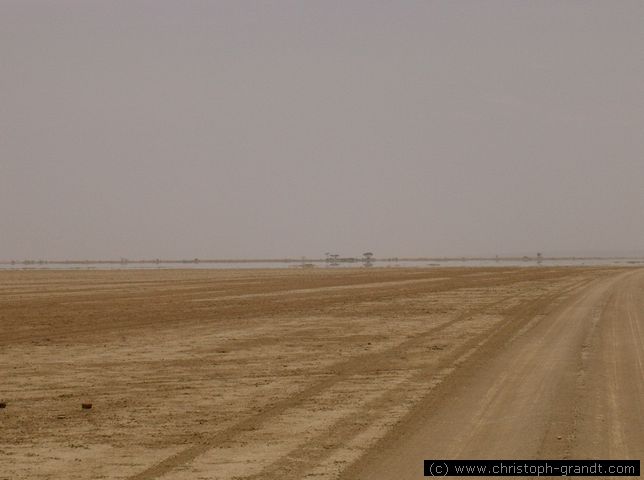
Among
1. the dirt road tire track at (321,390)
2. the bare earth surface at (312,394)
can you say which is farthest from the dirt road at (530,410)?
the dirt road tire track at (321,390)

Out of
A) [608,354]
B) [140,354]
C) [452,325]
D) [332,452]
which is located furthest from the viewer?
[452,325]

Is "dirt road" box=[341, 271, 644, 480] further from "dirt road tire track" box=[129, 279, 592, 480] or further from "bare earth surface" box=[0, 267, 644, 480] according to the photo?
"dirt road tire track" box=[129, 279, 592, 480]

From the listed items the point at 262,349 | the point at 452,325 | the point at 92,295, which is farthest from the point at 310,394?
the point at 92,295

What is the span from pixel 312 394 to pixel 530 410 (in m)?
3.27

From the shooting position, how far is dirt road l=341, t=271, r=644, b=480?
8508 millimetres

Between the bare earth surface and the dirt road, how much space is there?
3 cm

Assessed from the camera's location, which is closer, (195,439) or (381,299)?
(195,439)

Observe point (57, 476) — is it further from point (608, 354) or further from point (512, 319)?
point (512, 319)

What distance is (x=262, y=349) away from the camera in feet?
60.3

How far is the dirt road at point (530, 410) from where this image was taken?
851cm

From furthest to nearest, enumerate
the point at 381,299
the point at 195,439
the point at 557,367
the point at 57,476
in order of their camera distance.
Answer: the point at 381,299 → the point at 557,367 → the point at 195,439 → the point at 57,476

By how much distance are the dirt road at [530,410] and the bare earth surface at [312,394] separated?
0.03m

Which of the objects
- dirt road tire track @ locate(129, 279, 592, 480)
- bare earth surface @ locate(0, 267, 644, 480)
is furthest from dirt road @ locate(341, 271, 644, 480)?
dirt road tire track @ locate(129, 279, 592, 480)

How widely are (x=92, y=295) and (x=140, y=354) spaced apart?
25399 millimetres
